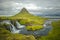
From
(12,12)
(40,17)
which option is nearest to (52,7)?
(40,17)

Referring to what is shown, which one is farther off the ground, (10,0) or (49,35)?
(10,0)

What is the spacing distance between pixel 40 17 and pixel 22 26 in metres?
0.47

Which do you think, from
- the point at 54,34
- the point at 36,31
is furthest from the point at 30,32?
the point at 54,34

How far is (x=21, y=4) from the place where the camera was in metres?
4.36

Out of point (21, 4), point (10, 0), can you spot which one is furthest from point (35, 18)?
point (10, 0)

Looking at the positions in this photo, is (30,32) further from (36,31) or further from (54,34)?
(54,34)

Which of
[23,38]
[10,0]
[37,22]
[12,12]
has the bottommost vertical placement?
[23,38]

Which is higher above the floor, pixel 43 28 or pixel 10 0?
pixel 10 0

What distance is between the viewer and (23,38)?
4246mm

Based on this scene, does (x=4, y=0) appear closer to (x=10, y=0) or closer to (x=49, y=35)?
(x=10, y=0)

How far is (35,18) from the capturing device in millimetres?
4336

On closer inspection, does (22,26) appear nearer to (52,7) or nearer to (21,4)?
(21,4)

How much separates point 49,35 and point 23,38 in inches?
23.5

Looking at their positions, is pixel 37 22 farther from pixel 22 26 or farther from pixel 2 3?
pixel 2 3
